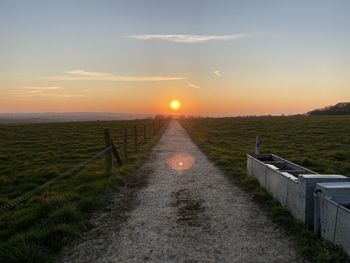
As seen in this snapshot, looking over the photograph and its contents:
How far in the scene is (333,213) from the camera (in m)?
5.06

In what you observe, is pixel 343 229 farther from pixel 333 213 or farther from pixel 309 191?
pixel 309 191

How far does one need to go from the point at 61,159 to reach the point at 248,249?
16.4 meters

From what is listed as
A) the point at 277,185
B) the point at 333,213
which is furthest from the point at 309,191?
the point at 277,185

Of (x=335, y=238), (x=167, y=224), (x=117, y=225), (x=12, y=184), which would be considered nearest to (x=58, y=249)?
(x=117, y=225)

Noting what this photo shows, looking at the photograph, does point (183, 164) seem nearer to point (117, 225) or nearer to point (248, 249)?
point (117, 225)

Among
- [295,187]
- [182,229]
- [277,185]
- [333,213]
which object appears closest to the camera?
[333,213]

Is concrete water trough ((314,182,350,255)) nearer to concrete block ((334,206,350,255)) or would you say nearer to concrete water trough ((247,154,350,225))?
concrete block ((334,206,350,255))

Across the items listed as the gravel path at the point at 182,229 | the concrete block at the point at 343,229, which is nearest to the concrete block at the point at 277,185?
the gravel path at the point at 182,229

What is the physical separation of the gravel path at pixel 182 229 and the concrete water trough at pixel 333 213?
0.68 meters

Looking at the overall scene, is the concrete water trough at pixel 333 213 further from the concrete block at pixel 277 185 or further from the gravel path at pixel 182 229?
the concrete block at pixel 277 185

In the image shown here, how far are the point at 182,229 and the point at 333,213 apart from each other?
9.23 ft

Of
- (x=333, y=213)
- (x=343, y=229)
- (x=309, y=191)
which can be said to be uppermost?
(x=309, y=191)

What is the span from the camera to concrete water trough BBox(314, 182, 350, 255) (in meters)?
4.78

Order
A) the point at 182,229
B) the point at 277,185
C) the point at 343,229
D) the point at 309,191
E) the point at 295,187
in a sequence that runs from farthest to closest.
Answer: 1. the point at 277,185
2. the point at 295,187
3. the point at 182,229
4. the point at 309,191
5. the point at 343,229
